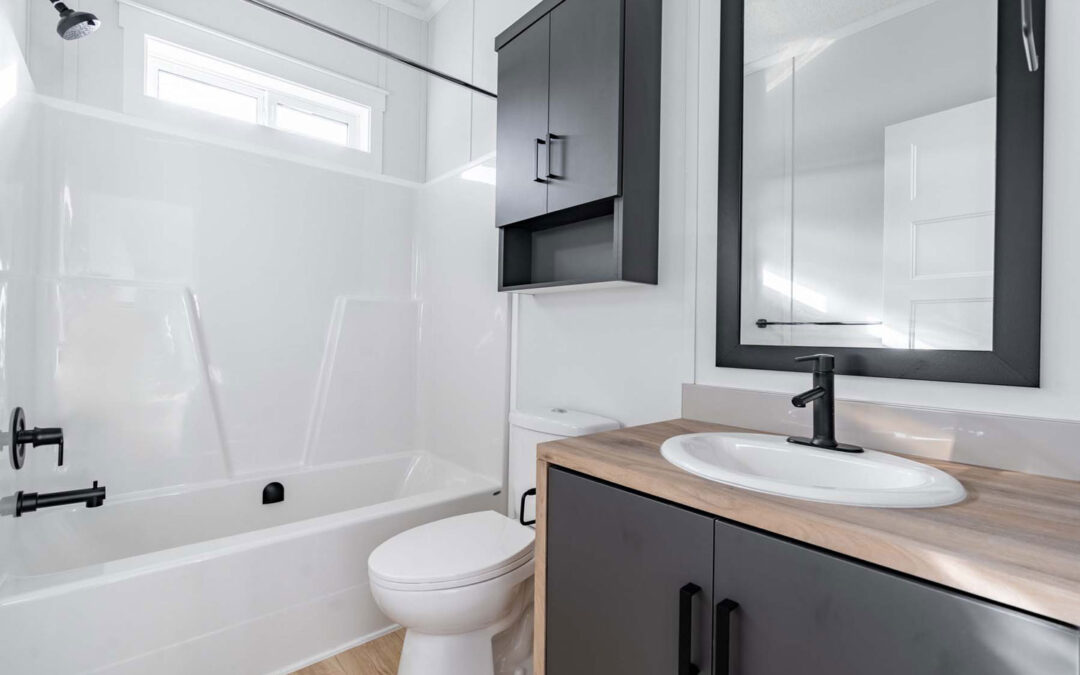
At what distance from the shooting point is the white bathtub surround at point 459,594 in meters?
1.26

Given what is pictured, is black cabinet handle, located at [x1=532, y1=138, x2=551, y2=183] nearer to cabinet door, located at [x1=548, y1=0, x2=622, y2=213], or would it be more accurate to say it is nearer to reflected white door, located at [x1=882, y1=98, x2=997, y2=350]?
cabinet door, located at [x1=548, y1=0, x2=622, y2=213]

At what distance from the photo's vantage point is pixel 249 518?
218 cm

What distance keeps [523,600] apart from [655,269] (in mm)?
1088

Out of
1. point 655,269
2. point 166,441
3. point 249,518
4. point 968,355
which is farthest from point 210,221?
point 968,355

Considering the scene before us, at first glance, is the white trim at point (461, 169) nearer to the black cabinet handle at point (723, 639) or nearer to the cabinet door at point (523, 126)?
the cabinet door at point (523, 126)

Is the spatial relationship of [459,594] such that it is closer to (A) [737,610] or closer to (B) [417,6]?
(A) [737,610]

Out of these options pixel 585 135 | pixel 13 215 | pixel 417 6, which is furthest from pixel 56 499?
pixel 417 6

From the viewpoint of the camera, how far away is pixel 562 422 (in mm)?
1564

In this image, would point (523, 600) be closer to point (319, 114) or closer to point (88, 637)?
point (88, 637)

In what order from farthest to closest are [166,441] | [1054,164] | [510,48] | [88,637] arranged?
[166,441]
[510,48]
[88,637]
[1054,164]

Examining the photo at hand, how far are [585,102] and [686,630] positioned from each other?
1362 millimetres

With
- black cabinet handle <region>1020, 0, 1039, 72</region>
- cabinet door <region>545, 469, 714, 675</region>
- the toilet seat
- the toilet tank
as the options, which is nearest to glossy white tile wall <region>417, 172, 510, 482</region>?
the toilet tank

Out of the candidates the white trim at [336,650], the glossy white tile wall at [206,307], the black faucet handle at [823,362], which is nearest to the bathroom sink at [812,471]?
the black faucet handle at [823,362]

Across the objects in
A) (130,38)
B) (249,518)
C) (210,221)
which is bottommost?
(249,518)
